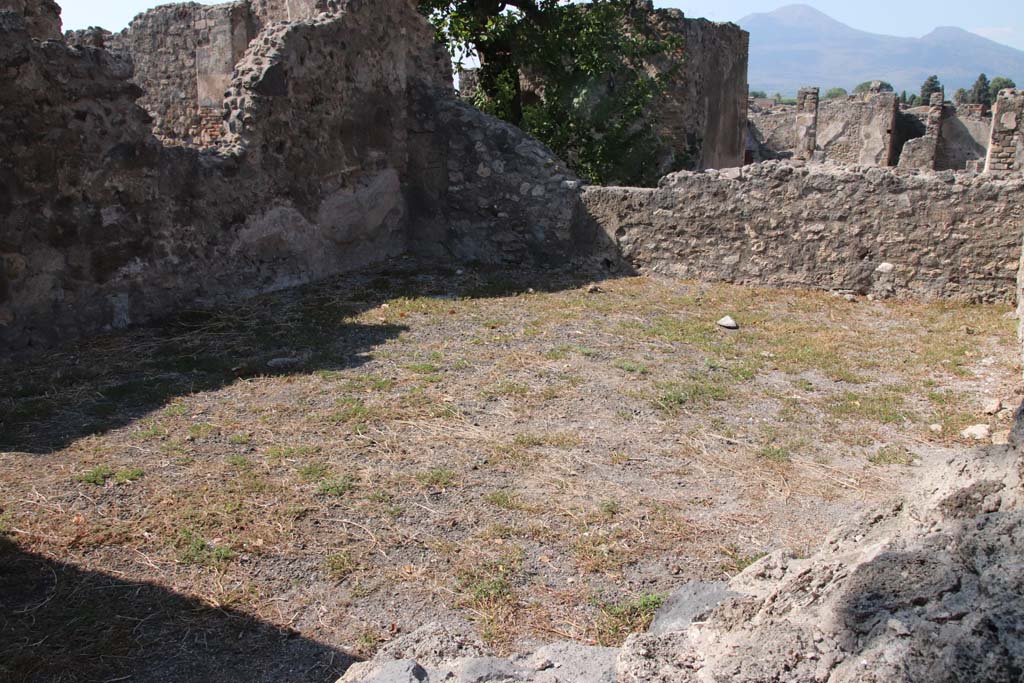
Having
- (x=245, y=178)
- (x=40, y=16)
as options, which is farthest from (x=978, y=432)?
(x=40, y=16)

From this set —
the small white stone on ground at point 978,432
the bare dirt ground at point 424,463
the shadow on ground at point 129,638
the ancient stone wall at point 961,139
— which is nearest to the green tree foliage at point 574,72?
the bare dirt ground at point 424,463

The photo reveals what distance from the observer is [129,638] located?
3199 millimetres

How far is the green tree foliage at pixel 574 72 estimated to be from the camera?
38.0 ft

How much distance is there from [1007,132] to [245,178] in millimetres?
12619

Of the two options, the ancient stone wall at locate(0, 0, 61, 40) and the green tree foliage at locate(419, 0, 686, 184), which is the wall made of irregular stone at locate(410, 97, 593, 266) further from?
the ancient stone wall at locate(0, 0, 61, 40)

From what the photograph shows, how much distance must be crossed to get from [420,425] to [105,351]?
278cm

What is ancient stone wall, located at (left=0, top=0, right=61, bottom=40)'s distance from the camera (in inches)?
365

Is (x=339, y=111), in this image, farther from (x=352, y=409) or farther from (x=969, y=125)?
(x=969, y=125)

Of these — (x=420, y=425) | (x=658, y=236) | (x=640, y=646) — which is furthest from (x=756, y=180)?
(x=640, y=646)

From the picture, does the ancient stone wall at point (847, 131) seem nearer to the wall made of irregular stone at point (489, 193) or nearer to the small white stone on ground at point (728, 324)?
the wall made of irregular stone at point (489, 193)

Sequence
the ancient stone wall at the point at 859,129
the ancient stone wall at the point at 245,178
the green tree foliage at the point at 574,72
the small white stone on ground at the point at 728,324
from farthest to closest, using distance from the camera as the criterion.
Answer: the ancient stone wall at the point at 859,129 < the green tree foliage at the point at 574,72 < the small white stone on ground at the point at 728,324 < the ancient stone wall at the point at 245,178

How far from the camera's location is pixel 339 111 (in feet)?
29.2

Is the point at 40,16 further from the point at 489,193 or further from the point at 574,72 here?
the point at 574,72

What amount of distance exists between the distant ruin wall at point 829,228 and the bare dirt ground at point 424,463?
1.36ft
